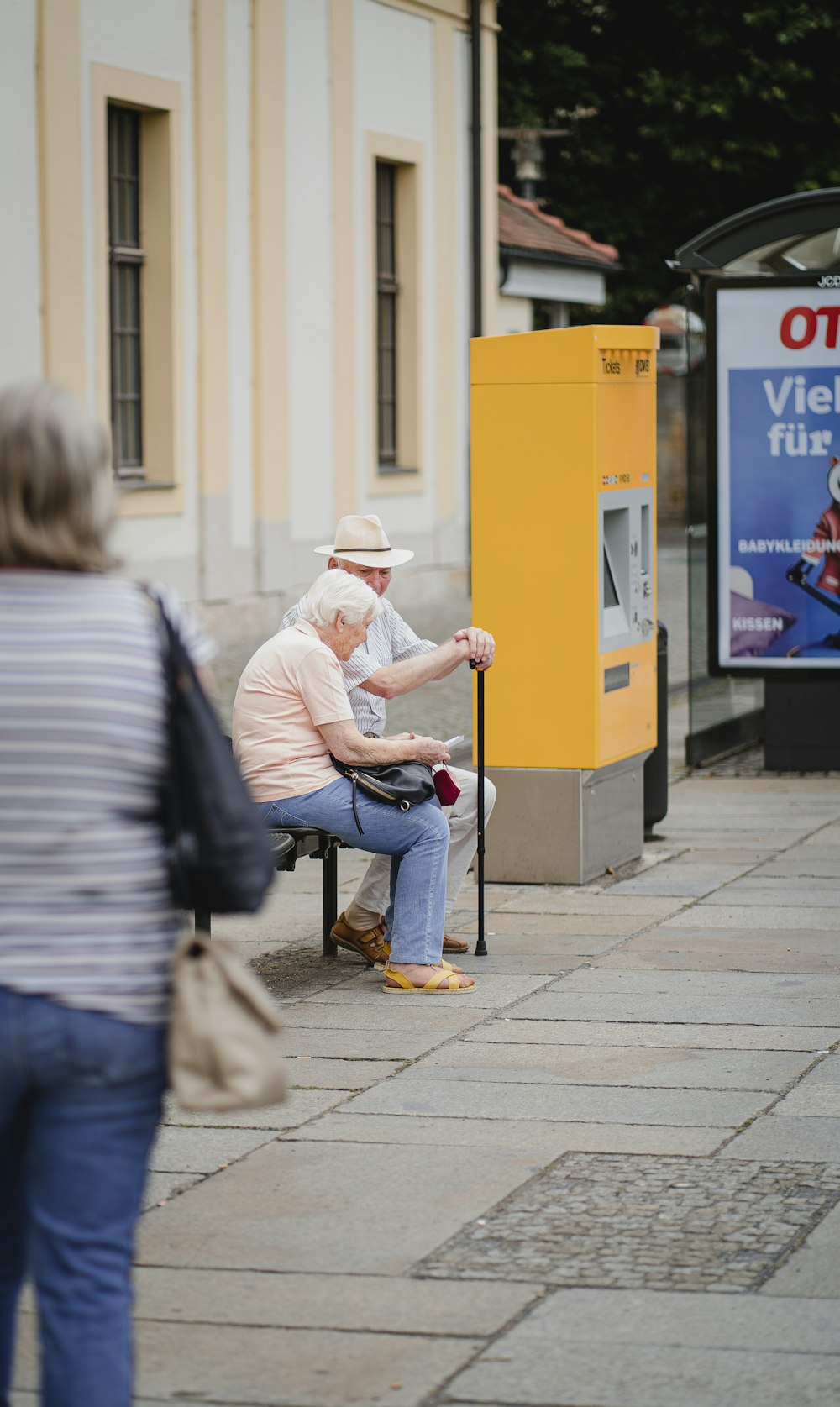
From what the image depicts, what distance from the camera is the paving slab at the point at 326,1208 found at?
412 cm

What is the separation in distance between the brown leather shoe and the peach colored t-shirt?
684 mm

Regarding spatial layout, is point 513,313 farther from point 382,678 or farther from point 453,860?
point 382,678

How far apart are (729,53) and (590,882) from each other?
86.6 ft

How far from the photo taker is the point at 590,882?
829cm

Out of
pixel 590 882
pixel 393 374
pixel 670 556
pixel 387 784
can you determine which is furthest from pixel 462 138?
pixel 387 784

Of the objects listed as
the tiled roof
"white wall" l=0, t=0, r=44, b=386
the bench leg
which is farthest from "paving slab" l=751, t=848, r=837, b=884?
the tiled roof

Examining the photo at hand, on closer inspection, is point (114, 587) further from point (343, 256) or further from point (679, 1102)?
point (343, 256)

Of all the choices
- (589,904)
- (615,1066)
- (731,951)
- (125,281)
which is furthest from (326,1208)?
(125,281)

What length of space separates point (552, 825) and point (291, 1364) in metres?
4.66

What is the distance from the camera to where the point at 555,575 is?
26.1ft

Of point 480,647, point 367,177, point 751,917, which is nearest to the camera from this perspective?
point 480,647

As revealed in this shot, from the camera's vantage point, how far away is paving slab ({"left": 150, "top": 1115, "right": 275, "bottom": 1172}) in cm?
473

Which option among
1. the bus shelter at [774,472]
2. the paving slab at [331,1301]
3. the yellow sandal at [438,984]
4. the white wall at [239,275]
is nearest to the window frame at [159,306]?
the white wall at [239,275]

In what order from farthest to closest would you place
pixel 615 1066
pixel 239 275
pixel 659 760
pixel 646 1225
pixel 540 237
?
pixel 540 237 → pixel 239 275 → pixel 659 760 → pixel 615 1066 → pixel 646 1225
